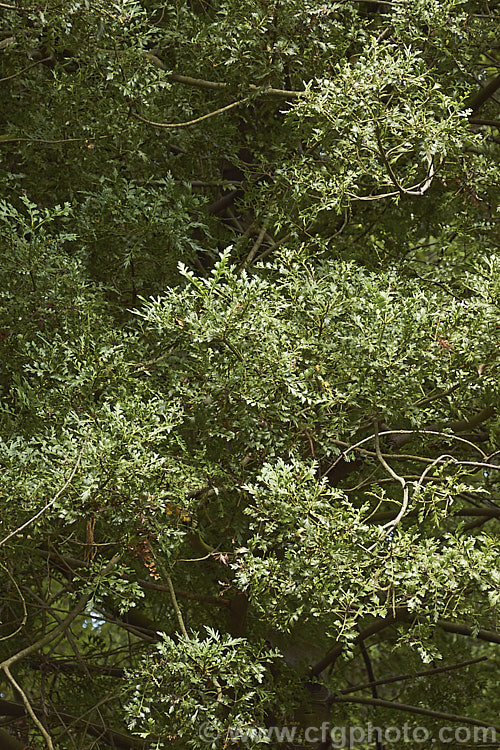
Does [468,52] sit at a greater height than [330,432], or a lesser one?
greater

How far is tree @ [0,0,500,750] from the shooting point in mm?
3145

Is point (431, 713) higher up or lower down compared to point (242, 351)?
lower down

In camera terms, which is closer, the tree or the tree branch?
the tree

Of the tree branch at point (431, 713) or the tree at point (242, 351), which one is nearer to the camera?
the tree at point (242, 351)

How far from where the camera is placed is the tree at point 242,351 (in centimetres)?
314

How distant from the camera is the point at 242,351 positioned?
10.8 ft

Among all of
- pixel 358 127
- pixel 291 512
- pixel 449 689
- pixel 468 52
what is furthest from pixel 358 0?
pixel 449 689

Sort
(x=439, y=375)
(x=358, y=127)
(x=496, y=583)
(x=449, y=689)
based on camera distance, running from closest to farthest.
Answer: (x=496, y=583) < (x=439, y=375) < (x=358, y=127) < (x=449, y=689)

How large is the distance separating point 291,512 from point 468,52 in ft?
9.22

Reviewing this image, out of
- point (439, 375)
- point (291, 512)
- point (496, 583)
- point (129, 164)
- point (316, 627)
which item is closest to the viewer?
point (496, 583)

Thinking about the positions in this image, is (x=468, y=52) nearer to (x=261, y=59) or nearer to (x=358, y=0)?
(x=358, y=0)

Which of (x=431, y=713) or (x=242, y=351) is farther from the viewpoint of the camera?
(x=431, y=713)

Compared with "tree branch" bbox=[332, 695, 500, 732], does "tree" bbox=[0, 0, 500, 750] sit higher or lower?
higher

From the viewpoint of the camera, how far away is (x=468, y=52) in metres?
4.56
